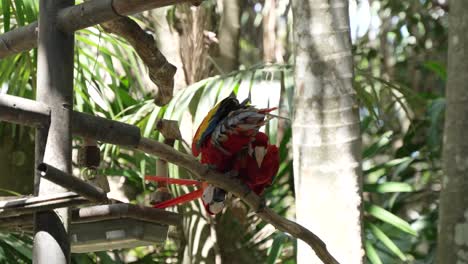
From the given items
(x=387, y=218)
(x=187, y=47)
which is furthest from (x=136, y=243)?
(x=187, y=47)

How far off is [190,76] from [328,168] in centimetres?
179

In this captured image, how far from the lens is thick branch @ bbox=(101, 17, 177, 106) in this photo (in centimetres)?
223

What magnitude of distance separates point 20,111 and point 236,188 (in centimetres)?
70

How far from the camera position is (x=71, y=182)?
175cm

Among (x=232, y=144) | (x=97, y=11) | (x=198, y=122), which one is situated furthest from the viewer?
(x=198, y=122)

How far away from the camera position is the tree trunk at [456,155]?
273cm

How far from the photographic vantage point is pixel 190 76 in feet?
14.1

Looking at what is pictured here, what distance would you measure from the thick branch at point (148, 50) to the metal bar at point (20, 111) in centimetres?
34

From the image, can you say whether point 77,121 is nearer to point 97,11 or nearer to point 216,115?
point 97,11

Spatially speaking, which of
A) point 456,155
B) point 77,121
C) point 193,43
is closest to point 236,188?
point 77,121

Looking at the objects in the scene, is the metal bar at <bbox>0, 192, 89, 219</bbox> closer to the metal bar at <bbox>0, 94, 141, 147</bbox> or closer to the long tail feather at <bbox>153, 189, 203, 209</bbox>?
the metal bar at <bbox>0, 94, 141, 147</bbox>

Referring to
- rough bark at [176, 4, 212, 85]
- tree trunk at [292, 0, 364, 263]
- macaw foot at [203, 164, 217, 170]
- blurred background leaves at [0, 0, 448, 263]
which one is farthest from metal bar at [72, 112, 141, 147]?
rough bark at [176, 4, 212, 85]

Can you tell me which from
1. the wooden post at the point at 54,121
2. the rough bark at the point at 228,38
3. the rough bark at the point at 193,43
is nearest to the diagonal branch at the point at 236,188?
the wooden post at the point at 54,121

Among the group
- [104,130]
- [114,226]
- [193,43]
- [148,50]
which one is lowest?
[114,226]
